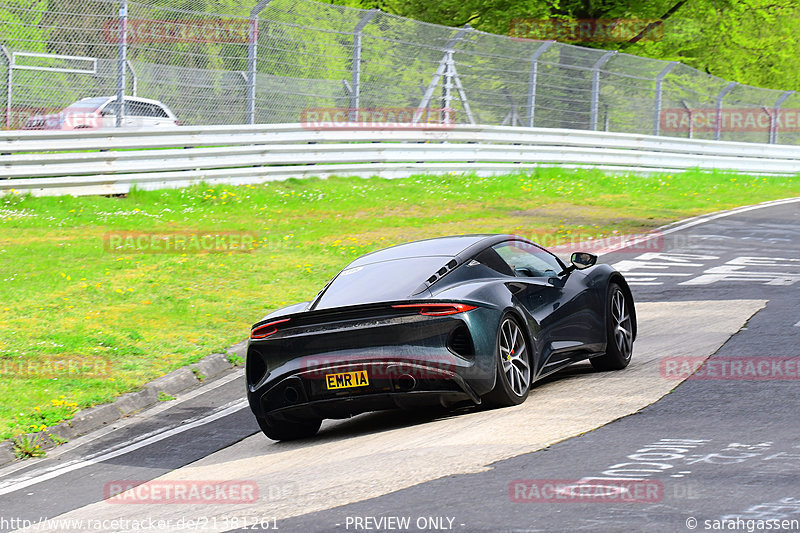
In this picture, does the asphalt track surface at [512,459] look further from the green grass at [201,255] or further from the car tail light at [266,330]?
the green grass at [201,255]

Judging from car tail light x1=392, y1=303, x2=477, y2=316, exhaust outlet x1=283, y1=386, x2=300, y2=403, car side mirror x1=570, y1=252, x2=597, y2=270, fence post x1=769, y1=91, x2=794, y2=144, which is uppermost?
fence post x1=769, y1=91, x2=794, y2=144

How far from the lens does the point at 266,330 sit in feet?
25.1

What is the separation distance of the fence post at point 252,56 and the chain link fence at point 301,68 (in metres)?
0.02

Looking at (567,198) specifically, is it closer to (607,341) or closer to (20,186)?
(20,186)

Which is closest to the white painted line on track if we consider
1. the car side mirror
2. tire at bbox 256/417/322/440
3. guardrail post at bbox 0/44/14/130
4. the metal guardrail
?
the metal guardrail

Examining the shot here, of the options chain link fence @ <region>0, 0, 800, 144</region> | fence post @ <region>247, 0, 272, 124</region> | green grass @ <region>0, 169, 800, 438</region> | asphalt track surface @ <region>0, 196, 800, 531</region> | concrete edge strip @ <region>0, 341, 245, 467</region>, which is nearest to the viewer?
asphalt track surface @ <region>0, 196, 800, 531</region>

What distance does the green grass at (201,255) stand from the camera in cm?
975

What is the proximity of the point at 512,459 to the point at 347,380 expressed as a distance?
1.53m

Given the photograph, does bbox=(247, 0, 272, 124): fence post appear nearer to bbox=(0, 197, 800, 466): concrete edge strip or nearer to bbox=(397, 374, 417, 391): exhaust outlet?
bbox=(0, 197, 800, 466): concrete edge strip

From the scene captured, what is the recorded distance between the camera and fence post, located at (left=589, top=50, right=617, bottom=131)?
27375 millimetres

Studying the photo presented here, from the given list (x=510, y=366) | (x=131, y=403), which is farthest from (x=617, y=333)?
(x=131, y=403)

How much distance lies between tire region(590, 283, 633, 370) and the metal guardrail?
11.0 meters

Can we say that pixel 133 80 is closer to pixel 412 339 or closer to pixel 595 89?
pixel 412 339

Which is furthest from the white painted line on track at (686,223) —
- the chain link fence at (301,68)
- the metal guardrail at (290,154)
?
the chain link fence at (301,68)
